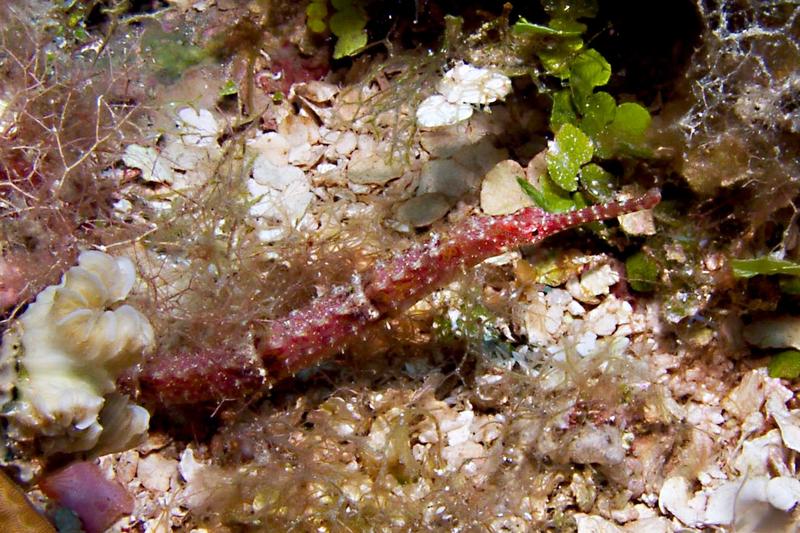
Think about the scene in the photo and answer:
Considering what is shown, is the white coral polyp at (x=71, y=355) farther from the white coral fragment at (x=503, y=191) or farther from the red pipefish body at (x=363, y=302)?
the white coral fragment at (x=503, y=191)

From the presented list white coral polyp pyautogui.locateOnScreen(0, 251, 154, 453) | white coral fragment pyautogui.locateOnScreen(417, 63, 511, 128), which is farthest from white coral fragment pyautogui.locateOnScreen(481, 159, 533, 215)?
white coral polyp pyautogui.locateOnScreen(0, 251, 154, 453)

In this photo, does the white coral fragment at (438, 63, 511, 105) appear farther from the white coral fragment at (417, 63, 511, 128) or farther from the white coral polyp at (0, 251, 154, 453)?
the white coral polyp at (0, 251, 154, 453)

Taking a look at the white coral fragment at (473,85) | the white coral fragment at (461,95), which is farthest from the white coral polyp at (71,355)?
the white coral fragment at (473,85)

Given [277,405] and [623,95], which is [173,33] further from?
[623,95]

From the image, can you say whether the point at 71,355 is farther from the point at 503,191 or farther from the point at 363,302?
the point at 503,191

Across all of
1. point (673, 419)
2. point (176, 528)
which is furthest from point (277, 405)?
point (673, 419)

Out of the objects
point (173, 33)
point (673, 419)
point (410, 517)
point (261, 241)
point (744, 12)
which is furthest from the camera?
point (173, 33)
